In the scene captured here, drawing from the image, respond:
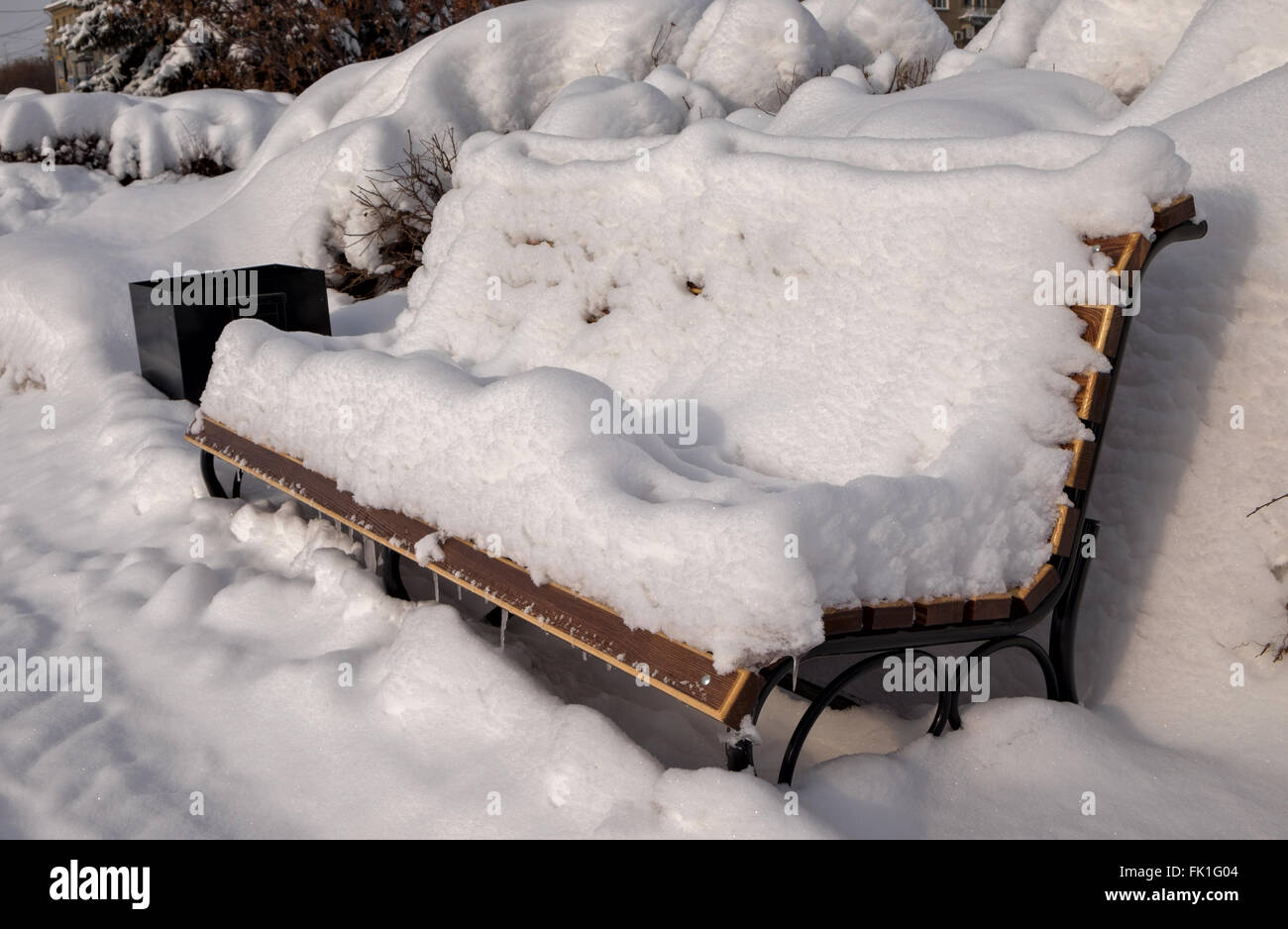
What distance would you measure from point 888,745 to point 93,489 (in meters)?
3.16

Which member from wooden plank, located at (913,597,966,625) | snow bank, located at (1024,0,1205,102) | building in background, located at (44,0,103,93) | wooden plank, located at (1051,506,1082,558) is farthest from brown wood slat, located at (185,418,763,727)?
building in background, located at (44,0,103,93)

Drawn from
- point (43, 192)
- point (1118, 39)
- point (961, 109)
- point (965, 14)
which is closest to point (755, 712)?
point (961, 109)

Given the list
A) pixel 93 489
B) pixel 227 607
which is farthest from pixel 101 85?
pixel 227 607

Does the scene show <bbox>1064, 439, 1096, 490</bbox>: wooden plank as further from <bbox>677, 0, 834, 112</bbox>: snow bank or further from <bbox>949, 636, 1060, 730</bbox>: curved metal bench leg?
<bbox>677, 0, 834, 112</bbox>: snow bank

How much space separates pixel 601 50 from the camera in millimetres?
6785

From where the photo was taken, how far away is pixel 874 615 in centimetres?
179

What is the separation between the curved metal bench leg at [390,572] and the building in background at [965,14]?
28856 mm

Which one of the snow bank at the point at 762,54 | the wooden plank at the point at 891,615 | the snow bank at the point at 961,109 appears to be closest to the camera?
the wooden plank at the point at 891,615

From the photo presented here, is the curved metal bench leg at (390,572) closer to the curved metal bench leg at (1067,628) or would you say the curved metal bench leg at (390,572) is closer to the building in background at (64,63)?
the curved metal bench leg at (1067,628)

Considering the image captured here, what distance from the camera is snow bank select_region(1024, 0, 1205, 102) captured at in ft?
14.7

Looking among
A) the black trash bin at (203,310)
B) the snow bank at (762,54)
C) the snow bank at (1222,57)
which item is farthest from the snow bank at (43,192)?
the snow bank at (1222,57)

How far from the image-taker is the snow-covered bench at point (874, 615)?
1730 mm

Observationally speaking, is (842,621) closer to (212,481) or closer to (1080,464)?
(1080,464)

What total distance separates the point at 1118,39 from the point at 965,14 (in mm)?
26840
